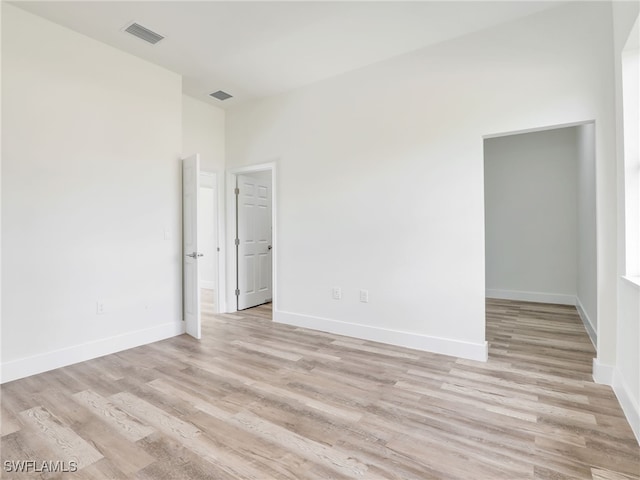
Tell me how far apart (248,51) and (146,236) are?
230cm

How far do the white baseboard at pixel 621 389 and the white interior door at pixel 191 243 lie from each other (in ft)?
12.1

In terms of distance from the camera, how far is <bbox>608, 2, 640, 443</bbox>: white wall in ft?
6.48

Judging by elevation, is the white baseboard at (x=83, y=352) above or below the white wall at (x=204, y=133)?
below

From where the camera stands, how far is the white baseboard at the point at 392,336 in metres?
3.07

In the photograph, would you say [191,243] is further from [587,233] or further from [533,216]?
[533,216]

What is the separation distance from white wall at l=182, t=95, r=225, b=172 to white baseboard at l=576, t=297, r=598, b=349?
513 centimetres

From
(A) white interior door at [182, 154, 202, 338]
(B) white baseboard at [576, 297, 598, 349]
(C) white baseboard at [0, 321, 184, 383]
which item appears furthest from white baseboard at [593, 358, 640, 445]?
(C) white baseboard at [0, 321, 184, 383]

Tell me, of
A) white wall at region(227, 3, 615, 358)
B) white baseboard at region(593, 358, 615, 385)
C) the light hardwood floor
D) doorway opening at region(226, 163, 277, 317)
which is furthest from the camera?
doorway opening at region(226, 163, 277, 317)

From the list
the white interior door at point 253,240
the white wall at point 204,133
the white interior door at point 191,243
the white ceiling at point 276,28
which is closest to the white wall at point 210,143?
the white wall at point 204,133

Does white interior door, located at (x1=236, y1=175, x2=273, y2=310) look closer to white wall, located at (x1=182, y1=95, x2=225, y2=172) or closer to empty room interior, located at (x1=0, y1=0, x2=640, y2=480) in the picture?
white wall, located at (x1=182, y1=95, x2=225, y2=172)

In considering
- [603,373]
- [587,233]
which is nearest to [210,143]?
[603,373]

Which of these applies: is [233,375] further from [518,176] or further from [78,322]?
[518,176]

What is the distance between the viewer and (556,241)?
5328 millimetres

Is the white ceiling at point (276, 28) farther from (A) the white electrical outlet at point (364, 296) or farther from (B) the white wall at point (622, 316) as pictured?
(A) the white electrical outlet at point (364, 296)
